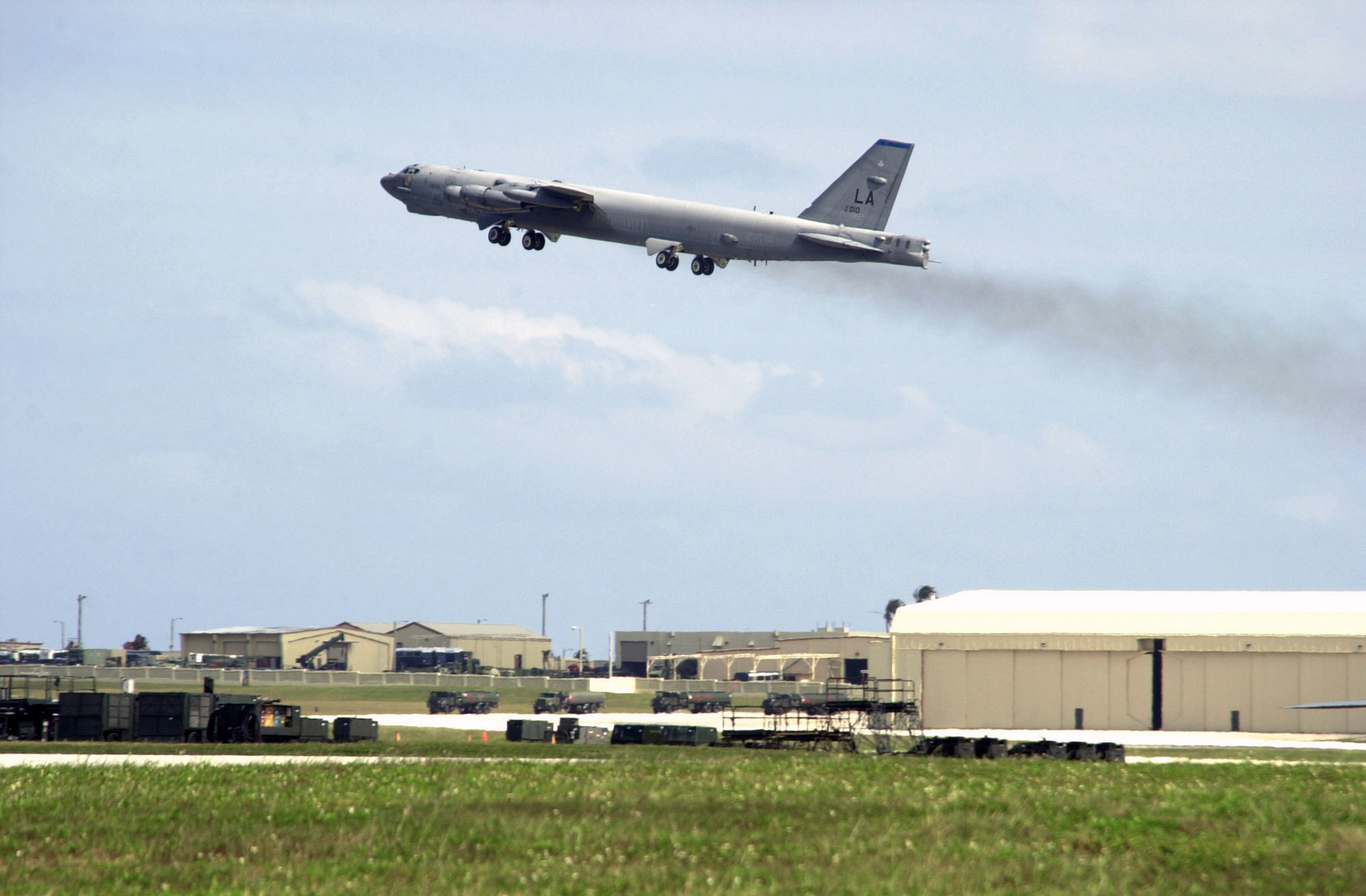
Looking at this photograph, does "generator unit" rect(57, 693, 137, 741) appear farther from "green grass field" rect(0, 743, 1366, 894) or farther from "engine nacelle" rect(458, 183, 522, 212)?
"engine nacelle" rect(458, 183, 522, 212)

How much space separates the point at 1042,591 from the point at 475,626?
111 meters

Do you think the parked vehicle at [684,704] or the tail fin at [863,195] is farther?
the parked vehicle at [684,704]

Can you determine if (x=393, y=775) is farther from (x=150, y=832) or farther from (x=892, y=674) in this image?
(x=892, y=674)

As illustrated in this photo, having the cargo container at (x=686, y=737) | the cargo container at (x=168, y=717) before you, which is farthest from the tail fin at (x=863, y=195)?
the cargo container at (x=168, y=717)

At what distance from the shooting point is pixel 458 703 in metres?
87.6

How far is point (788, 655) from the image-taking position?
137 m

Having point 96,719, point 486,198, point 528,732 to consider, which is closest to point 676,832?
point 528,732

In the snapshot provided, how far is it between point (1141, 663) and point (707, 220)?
25.2m

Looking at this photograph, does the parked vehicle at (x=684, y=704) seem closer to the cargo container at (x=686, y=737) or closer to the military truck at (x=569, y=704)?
the military truck at (x=569, y=704)

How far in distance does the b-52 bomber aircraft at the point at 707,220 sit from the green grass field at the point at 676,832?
1277 inches

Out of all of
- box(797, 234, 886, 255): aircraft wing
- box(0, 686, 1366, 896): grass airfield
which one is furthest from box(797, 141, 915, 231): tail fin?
box(0, 686, 1366, 896): grass airfield

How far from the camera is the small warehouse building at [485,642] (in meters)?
154

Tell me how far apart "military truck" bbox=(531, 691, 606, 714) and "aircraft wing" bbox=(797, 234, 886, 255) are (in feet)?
117

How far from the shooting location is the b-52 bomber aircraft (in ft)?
197
